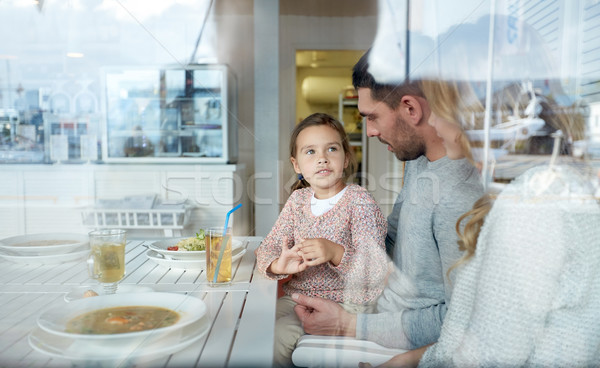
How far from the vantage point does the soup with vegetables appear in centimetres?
62

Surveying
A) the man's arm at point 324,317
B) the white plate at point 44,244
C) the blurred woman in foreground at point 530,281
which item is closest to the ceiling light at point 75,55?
the white plate at point 44,244

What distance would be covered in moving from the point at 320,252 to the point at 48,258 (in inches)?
22.4

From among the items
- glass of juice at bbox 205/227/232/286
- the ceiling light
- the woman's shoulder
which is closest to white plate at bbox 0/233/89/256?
glass of juice at bbox 205/227/232/286

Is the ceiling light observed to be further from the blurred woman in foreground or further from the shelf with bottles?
the blurred woman in foreground

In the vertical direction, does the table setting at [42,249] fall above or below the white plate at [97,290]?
above

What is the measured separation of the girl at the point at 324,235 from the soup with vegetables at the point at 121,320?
0.28 m

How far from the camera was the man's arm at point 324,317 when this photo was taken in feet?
3.12

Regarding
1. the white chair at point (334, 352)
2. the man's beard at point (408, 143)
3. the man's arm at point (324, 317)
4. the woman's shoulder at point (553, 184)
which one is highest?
the man's beard at point (408, 143)

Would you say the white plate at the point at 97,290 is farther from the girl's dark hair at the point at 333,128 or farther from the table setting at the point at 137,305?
the girl's dark hair at the point at 333,128

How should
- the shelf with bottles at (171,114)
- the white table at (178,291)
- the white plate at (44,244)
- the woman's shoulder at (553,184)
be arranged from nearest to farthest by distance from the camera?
the white table at (178,291) → the woman's shoulder at (553,184) → the white plate at (44,244) → the shelf with bottles at (171,114)

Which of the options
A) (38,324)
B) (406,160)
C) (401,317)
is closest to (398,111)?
(406,160)

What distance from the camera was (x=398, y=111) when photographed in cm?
95

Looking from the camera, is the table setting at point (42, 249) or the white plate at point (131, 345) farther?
the table setting at point (42, 249)

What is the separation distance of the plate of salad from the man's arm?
21 cm
